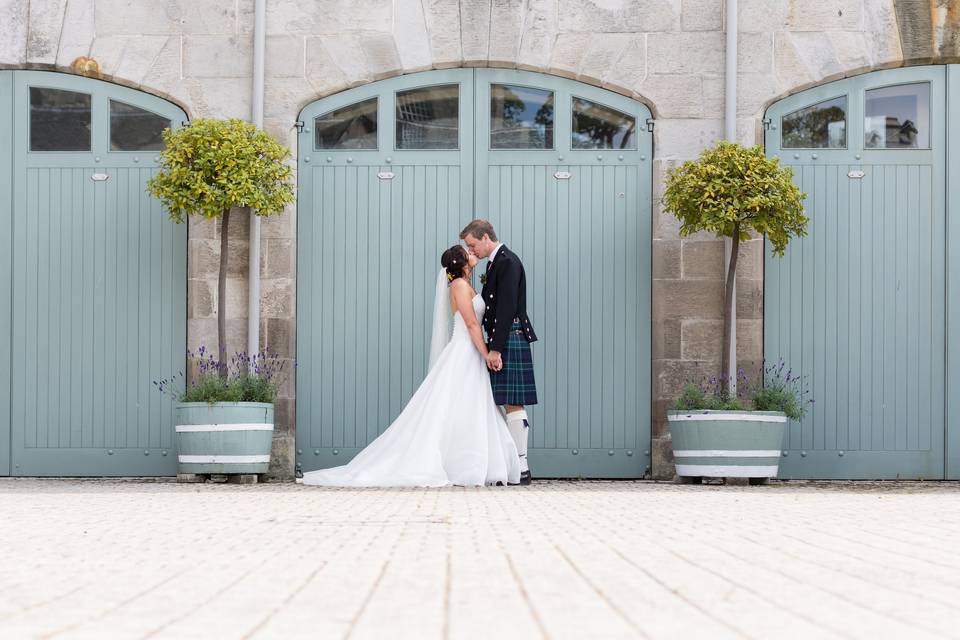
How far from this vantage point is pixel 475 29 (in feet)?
37.1

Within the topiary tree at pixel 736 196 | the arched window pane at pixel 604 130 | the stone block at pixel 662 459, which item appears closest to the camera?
the topiary tree at pixel 736 196

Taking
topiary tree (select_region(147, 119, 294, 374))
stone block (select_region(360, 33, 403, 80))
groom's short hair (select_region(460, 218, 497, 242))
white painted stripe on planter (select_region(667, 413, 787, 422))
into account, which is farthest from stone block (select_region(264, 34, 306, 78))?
white painted stripe on planter (select_region(667, 413, 787, 422))

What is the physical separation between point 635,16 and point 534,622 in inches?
335

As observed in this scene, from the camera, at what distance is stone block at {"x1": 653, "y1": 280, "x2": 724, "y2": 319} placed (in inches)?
437

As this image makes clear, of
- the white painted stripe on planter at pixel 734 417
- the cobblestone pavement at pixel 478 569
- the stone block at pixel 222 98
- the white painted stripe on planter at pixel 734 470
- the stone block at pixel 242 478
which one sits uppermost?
the stone block at pixel 222 98

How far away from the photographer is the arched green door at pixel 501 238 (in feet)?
36.8

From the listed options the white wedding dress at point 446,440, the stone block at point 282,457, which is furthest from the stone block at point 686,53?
the stone block at point 282,457

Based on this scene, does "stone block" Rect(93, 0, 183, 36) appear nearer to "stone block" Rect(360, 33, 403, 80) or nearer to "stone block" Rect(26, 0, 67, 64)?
"stone block" Rect(26, 0, 67, 64)

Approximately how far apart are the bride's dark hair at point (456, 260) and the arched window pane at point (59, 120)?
316cm

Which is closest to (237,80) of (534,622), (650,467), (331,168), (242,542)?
(331,168)

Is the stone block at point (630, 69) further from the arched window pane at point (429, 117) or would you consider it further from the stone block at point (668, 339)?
the stone block at point (668, 339)

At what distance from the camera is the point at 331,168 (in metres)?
11.4

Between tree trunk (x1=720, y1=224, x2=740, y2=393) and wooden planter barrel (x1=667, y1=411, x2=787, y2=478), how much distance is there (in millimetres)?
460

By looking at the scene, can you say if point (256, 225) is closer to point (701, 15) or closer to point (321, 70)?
point (321, 70)
